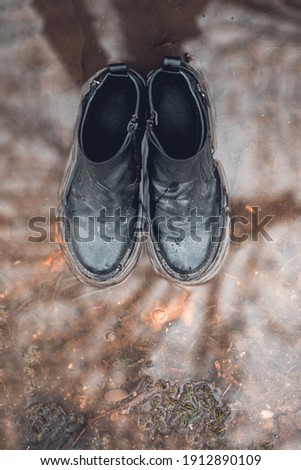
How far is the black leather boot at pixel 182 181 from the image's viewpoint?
1.94 m

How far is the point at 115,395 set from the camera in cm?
231

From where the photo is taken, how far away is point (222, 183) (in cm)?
227

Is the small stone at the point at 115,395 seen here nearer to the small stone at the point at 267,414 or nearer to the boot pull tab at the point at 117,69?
the small stone at the point at 267,414

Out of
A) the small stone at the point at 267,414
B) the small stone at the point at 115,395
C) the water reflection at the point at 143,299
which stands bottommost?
the small stone at the point at 267,414

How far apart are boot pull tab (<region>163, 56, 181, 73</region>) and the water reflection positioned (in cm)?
28

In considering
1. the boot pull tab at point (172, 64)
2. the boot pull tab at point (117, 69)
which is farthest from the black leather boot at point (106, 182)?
the boot pull tab at point (172, 64)

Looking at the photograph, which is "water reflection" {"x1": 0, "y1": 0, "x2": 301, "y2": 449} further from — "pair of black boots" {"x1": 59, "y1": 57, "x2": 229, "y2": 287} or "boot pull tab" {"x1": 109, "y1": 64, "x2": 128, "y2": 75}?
"boot pull tab" {"x1": 109, "y1": 64, "x2": 128, "y2": 75}

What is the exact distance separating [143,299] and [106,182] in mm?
691

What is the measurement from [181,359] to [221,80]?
1.46 meters

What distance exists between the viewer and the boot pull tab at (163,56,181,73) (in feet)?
6.67

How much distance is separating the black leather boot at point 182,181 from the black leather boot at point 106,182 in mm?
88

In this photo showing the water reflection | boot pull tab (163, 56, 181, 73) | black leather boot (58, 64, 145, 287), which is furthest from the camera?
the water reflection

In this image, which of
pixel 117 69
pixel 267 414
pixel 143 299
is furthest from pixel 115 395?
pixel 117 69

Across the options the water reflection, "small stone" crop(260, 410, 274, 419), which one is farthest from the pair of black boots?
"small stone" crop(260, 410, 274, 419)
